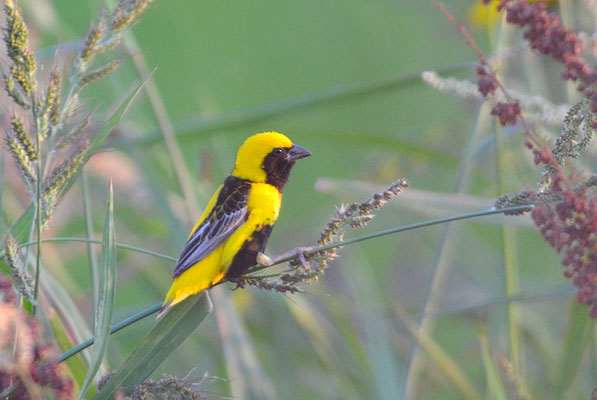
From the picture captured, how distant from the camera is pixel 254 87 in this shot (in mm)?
8273

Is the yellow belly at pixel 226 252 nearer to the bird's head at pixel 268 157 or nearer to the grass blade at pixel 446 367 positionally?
the bird's head at pixel 268 157

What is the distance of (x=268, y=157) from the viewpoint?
156 centimetres

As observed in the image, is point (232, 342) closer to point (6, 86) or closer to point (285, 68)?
point (6, 86)

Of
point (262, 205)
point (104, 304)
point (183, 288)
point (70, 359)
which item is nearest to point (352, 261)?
point (262, 205)

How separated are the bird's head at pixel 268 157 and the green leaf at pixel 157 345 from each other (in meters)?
0.54

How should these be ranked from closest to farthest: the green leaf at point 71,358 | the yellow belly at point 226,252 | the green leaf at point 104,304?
1. the green leaf at point 104,304
2. the green leaf at point 71,358
3. the yellow belly at point 226,252

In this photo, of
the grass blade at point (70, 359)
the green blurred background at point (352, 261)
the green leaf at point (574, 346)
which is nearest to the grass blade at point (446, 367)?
the green blurred background at point (352, 261)

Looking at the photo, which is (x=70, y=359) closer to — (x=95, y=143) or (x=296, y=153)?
(x=95, y=143)

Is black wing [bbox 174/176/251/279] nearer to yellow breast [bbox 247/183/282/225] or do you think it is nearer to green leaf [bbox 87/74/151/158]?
yellow breast [bbox 247/183/282/225]

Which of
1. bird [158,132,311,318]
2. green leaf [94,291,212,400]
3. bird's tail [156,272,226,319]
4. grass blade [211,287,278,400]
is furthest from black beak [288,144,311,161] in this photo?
green leaf [94,291,212,400]

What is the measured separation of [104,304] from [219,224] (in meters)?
0.50

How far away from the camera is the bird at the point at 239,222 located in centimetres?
119

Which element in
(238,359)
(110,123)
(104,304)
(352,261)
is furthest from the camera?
(352,261)

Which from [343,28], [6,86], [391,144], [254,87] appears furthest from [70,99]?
[343,28]
